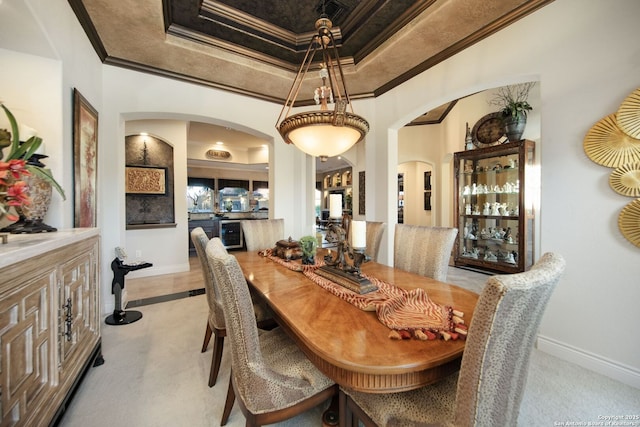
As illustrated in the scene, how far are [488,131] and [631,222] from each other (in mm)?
3021

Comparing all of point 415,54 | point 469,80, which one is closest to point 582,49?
point 469,80

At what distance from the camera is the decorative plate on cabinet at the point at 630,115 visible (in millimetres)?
1594

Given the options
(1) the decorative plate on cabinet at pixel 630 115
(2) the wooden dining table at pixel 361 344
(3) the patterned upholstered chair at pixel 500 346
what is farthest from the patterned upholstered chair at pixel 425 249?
(1) the decorative plate on cabinet at pixel 630 115

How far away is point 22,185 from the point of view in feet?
3.23

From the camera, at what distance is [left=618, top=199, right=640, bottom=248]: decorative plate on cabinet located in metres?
1.62

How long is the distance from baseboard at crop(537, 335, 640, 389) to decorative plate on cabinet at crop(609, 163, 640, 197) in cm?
116

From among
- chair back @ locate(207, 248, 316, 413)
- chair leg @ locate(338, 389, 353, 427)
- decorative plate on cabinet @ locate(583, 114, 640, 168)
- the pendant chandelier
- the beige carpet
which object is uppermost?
the pendant chandelier

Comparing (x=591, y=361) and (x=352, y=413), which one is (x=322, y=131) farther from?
(x=591, y=361)

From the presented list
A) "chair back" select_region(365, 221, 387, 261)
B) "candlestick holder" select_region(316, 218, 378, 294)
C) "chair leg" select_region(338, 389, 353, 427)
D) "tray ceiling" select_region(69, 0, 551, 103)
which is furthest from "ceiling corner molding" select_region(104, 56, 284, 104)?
"chair leg" select_region(338, 389, 353, 427)

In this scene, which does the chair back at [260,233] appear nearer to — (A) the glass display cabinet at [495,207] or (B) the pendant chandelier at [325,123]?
(B) the pendant chandelier at [325,123]

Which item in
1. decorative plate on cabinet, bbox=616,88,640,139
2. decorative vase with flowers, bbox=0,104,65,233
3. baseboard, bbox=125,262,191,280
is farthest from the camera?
baseboard, bbox=125,262,191,280

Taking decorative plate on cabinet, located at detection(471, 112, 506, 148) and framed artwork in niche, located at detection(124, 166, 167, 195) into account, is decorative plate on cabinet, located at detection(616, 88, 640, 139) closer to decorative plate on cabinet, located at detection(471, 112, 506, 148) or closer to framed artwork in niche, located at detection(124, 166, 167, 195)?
decorative plate on cabinet, located at detection(471, 112, 506, 148)

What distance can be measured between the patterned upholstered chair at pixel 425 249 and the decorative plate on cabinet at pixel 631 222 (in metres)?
1.05

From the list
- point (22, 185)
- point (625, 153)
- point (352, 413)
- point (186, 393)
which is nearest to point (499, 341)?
point (352, 413)
